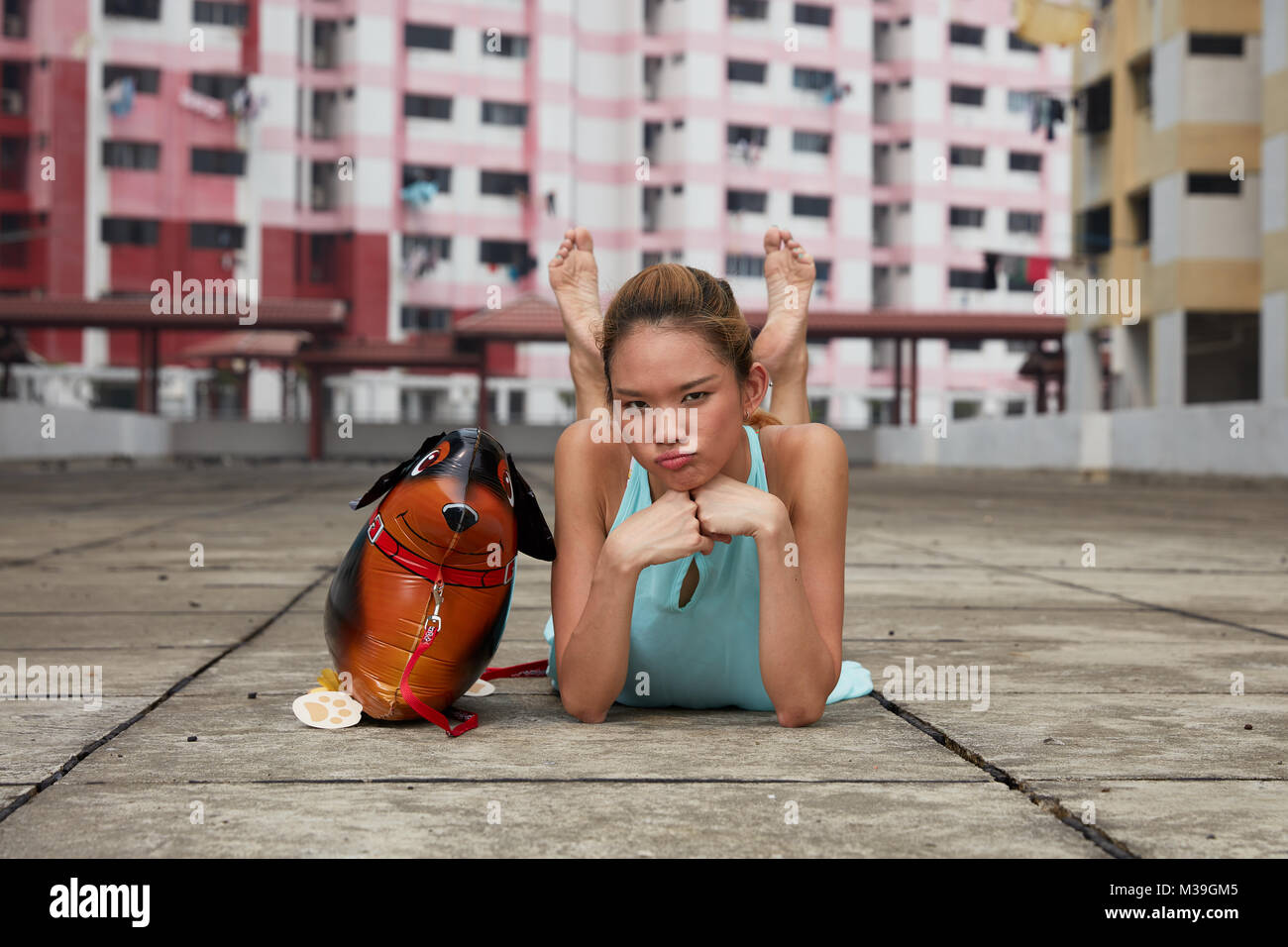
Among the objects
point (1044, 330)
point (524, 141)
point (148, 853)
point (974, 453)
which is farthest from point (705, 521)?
point (524, 141)

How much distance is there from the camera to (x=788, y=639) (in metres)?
2.82

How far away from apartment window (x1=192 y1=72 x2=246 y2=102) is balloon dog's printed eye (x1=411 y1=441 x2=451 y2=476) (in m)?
44.4

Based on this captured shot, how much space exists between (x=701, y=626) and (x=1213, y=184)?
83.3ft

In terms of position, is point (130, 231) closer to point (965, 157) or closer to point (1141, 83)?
point (965, 157)

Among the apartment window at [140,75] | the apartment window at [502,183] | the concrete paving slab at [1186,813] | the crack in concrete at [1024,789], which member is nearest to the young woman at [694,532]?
the crack in concrete at [1024,789]

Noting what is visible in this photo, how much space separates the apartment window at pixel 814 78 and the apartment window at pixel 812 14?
5.40 feet

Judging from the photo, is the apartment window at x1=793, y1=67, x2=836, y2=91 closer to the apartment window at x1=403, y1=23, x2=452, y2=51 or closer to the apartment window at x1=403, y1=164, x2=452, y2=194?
the apartment window at x1=403, y1=23, x2=452, y2=51

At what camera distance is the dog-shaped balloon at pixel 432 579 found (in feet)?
9.24

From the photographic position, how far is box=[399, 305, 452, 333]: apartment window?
4688cm

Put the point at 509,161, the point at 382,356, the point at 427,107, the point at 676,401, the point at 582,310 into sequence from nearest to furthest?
the point at 676,401, the point at 582,310, the point at 382,356, the point at 427,107, the point at 509,161

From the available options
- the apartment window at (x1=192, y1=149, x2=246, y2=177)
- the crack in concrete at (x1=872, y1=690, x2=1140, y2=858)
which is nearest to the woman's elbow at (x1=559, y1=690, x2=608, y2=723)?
the crack in concrete at (x1=872, y1=690, x2=1140, y2=858)

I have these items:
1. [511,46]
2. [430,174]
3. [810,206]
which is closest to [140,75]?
[430,174]

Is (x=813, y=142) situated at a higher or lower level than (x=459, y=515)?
higher

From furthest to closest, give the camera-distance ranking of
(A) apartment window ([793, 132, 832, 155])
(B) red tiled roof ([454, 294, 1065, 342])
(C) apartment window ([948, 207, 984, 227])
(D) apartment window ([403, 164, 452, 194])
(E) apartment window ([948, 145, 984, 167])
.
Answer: (C) apartment window ([948, 207, 984, 227]) → (E) apartment window ([948, 145, 984, 167]) → (A) apartment window ([793, 132, 832, 155]) → (D) apartment window ([403, 164, 452, 194]) → (B) red tiled roof ([454, 294, 1065, 342])
